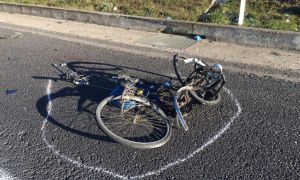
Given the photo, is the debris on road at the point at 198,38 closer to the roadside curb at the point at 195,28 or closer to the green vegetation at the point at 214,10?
the roadside curb at the point at 195,28

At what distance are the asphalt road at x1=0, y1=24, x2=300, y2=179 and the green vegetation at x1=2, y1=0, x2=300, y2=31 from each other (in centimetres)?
247

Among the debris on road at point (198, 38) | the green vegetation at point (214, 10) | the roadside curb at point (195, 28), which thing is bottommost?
the debris on road at point (198, 38)

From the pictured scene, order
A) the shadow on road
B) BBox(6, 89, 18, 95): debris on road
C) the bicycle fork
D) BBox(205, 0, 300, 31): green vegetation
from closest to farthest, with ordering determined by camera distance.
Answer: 1. the bicycle fork
2. the shadow on road
3. BBox(6, 89, 18, 95): debris on road
4. BBox(205, 0, 300, 31): green vegetation

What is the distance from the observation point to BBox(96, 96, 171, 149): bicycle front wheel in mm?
3922

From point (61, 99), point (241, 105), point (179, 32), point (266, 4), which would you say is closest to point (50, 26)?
point (179, 32)

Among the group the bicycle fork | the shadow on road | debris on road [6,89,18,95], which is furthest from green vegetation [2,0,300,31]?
debris on road [6,89,18,95]

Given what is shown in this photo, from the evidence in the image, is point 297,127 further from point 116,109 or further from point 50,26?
point 50,26

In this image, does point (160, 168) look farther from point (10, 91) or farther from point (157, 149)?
point (10, 91)

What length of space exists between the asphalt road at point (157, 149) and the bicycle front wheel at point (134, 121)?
172mm

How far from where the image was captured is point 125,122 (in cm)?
426

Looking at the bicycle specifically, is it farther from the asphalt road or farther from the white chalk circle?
the white chalk circle

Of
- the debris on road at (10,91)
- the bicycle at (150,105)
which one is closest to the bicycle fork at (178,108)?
the bicycle at (150,105)

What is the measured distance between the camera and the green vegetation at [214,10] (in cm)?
738

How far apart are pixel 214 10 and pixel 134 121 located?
524 centimetres
